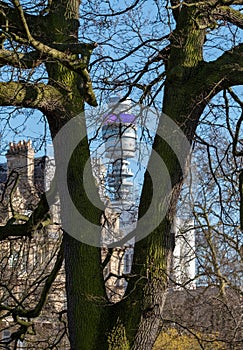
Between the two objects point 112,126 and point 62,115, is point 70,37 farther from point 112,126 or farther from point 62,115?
point 112,126

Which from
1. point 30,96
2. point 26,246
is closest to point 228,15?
point 30,96

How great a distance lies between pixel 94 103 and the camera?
5.62 metres

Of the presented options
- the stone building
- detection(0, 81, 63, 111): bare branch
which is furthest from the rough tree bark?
the stone building

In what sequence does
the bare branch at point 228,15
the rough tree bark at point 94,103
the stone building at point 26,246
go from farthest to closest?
the stone building at point 26,246 < the bare branch at point 228,15 < the rough tree bark at point 94,103

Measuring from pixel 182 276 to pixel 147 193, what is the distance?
19.4 ft

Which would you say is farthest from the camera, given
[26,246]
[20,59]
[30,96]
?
[26,246]

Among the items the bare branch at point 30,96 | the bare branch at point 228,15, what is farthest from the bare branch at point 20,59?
the bare branch at point 228,15

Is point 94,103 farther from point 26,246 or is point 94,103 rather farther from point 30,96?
point 26,246

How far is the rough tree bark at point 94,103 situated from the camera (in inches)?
204

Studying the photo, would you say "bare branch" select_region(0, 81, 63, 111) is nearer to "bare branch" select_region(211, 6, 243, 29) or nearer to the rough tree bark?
the rough tree bark

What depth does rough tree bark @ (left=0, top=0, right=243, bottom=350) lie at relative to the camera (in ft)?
17.0

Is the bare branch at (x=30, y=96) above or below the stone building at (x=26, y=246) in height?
above

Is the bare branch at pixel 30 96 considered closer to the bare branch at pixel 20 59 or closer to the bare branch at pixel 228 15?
the bare branch at pixel 20 59

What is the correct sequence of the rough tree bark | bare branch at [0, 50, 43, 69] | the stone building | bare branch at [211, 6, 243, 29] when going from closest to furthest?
bare branch at [0, 50, 43, 69], the rough tree bark, bare branch at [211, 6, 243, 29], the stone building
